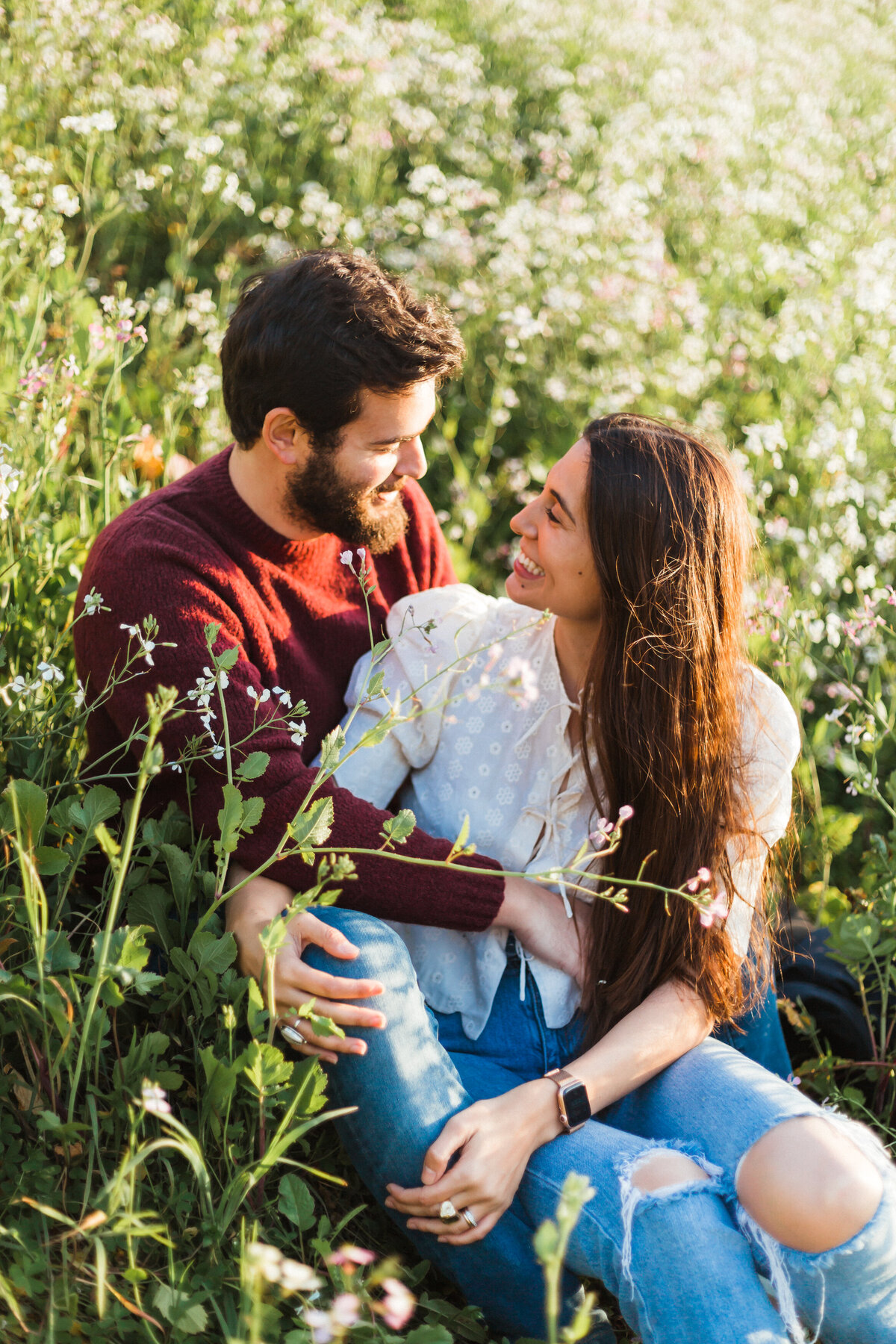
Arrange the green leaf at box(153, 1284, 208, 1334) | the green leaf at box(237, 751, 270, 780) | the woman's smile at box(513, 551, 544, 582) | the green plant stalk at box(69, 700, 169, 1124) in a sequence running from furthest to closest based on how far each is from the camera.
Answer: the woman's smile at box(513, 551, 544, 582) → the green leaf at box(237, 751, 270, 780) → the green leaf at box(153, 1284, 208, 1334) → the green plant stalk at box(69, 700, 169, 1124)

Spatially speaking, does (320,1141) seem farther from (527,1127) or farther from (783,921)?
(783,921)

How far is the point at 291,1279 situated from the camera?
0.95m

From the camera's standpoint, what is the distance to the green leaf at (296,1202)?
61.8 inches

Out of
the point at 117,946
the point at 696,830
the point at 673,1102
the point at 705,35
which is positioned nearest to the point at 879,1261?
the point at 673,1102

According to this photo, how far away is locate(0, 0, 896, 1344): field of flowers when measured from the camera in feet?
4.84

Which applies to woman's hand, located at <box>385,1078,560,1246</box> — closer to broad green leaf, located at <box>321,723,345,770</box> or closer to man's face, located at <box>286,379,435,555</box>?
broad green leaf, located at <box>321,723,345,770</box>

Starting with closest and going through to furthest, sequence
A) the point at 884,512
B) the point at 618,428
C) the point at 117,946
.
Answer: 1. the point at 117,946
2. the point at 618,428
3. the point at 884,512

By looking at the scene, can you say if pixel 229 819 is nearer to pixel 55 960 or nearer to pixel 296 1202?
pixel 55 960

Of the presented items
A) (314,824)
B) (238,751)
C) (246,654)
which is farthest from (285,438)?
(314,824)

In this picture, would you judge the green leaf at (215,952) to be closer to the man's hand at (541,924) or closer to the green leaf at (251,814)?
the green leaf at (251,814)

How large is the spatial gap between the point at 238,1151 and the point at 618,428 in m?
1.39

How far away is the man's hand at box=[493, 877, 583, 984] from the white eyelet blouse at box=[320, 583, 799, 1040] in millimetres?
31

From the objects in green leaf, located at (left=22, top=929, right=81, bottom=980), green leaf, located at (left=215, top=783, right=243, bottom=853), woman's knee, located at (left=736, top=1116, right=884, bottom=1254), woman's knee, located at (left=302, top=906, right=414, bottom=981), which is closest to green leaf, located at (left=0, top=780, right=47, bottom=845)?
green leaf, located at (left=22, top=929, right=81, bottom=980)

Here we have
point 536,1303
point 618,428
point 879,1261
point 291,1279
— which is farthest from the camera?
point 618,428
